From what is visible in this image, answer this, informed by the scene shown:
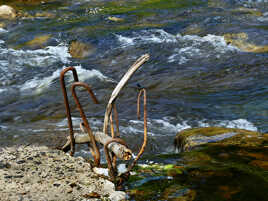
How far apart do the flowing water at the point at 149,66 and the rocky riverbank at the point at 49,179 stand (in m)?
2.62

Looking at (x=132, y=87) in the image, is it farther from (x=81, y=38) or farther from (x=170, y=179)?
(x=170, y=179)

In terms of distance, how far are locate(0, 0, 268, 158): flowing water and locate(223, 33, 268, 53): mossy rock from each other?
3.9 inches

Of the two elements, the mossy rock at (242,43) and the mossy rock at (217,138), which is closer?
the mossy rock at (217,138)

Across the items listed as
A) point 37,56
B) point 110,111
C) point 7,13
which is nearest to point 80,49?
point 37,56

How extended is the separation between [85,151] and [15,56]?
6.29 m

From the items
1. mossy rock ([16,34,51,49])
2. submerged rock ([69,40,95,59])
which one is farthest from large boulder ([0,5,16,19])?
submerged rock ([69,40,95,59])

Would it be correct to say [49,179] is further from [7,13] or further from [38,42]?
[7,13]

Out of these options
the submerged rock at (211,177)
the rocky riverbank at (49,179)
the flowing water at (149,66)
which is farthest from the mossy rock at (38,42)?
the rocky riverbank at (49,179)

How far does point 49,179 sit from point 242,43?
8.76 m

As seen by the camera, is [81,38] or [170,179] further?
[81,38]

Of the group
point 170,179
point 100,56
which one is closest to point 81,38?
point 100,56

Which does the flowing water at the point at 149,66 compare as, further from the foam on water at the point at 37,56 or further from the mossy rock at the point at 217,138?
the mossy rock at the point at 217,138

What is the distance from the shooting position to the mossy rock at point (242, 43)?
988 cm

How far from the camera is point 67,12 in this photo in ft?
48.4
